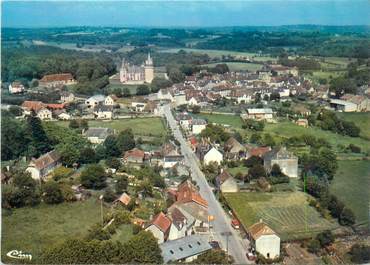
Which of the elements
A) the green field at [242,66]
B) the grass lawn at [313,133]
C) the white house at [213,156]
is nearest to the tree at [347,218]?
the white house at [213,156]

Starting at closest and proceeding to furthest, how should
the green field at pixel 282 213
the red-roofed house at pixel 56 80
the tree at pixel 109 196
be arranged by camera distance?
1. the green field at pixel 282 213
2. the tree at pixel 109 196
3. the red-roofed house at pixel 56 80

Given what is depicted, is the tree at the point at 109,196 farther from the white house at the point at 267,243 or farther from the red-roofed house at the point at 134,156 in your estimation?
the white house at the point at 267,243

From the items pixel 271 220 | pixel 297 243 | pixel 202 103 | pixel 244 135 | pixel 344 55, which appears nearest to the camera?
pixel 297 243

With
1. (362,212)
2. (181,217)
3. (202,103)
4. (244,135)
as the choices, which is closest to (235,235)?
(181,217)

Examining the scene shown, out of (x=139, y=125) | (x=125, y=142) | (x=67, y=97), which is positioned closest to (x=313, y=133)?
(x=139, y=125)

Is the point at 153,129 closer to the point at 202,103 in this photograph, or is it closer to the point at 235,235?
the point at 202,103

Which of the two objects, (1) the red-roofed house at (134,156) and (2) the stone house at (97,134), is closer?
(1) the red-roofed house at (134,156)
